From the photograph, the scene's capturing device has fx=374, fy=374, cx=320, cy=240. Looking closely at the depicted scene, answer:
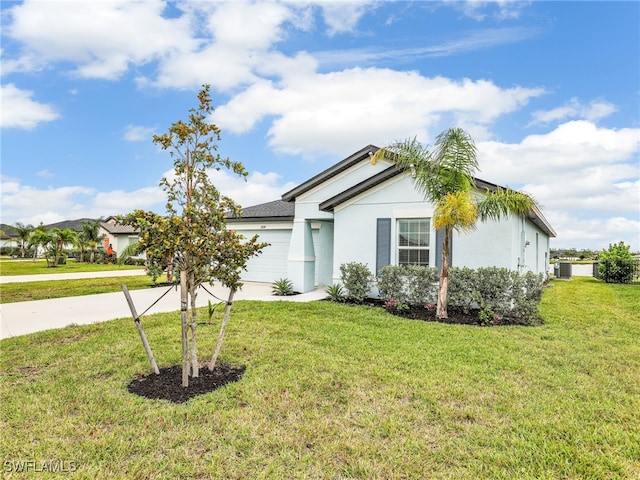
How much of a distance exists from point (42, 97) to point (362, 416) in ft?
42.1

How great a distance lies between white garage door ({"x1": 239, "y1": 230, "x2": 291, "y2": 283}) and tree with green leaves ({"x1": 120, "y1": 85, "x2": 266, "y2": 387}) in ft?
36.8

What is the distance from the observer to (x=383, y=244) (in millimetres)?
11180

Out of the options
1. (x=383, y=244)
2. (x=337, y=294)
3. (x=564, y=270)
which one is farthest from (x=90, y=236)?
(x=564, y=270)

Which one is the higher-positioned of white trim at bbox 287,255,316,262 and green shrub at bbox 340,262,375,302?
white trim at bbox 287,255,316,262

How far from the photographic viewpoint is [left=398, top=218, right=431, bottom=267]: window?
1075 cm

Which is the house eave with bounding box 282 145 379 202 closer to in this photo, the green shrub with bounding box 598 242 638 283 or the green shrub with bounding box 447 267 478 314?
the green shrub with bounding box 447 267 478 314

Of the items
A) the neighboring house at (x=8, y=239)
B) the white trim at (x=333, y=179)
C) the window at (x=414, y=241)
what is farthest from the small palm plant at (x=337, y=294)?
the neighboring house at (x=8, y=239)

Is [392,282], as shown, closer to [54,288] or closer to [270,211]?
[270,211]

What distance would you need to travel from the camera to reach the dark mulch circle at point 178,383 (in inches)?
176

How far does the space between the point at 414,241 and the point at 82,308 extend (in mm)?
9414

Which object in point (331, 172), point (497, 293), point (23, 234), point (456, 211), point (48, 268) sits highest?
point (331, 172)

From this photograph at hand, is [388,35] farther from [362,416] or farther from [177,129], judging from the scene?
[362,416]

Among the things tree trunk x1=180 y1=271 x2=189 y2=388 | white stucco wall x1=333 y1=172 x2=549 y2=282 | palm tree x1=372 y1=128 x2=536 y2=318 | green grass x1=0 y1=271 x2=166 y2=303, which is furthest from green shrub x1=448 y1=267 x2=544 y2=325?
green grass x1=0 y1=271 x2=166 y2=303

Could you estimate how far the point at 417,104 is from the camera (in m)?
12.6
